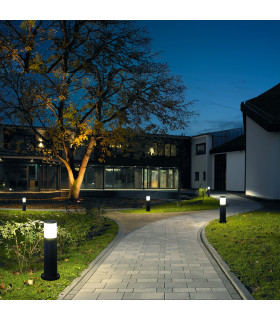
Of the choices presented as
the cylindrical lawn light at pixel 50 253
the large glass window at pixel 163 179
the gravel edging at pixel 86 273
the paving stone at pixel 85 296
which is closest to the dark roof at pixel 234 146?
the large glass window at pixel 163 179

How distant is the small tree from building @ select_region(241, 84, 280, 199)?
6.51 metres

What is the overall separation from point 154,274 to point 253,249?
3.10 m

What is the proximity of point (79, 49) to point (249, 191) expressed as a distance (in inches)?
634

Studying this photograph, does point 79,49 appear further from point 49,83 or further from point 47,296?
point 47,296

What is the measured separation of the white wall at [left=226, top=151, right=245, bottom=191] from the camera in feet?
103

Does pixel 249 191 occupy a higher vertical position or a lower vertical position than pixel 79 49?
lower

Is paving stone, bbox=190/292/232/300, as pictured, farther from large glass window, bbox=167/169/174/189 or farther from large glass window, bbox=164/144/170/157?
large glass window, bbox=167/169/174/189

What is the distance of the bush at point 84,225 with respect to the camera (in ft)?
28.9

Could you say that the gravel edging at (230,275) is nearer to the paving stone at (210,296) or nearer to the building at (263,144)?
the paving stone at (210,296)

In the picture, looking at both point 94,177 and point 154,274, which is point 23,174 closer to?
point 94,177

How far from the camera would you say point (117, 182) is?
4019cm
